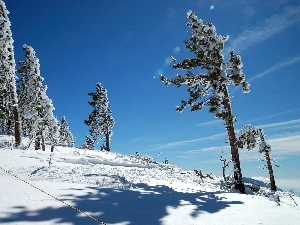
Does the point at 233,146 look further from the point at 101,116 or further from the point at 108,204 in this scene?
the point at 101,116

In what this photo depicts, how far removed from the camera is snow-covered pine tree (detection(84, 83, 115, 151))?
52.8m

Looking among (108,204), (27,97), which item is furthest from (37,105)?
(108,204)

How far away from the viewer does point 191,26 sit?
63.9ft

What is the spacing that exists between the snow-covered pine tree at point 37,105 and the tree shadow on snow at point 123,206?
78.6 feet

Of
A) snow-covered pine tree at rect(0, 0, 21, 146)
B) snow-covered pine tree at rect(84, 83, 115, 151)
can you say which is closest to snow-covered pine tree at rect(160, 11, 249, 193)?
snow-covered pine tree at rect(0, 0, 21, 146)

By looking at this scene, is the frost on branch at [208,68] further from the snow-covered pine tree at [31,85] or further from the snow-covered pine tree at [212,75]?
the snow-covered pine tree at [31,85]

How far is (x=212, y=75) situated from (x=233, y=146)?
4.50 metres

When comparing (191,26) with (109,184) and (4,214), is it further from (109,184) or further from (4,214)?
(4,214)

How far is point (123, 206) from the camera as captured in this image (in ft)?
20.3

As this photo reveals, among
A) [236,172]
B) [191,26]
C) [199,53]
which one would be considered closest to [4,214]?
[236,172]

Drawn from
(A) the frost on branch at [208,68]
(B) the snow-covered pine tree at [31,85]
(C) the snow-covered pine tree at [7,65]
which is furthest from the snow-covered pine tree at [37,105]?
(A) the frost on branch at [208,68]

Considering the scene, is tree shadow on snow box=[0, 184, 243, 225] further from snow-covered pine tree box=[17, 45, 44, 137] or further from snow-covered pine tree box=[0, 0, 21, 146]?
snow-covered pine tree box=[17, 45, 44, 137]

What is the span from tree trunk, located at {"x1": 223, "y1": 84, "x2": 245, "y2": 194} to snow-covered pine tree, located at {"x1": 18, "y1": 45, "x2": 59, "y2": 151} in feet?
61.3

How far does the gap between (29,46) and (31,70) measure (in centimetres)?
284
